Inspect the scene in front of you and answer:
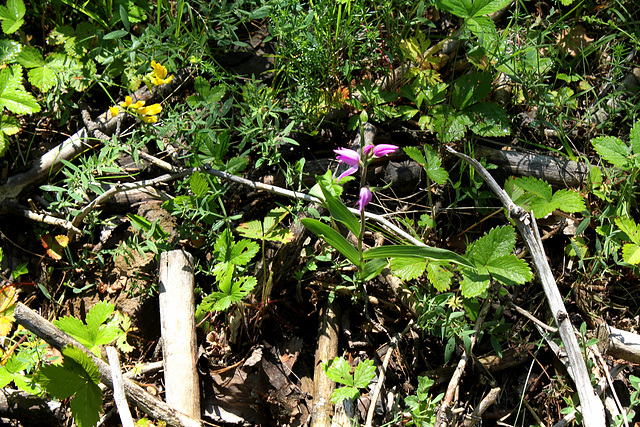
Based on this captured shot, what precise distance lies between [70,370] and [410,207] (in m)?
1.77

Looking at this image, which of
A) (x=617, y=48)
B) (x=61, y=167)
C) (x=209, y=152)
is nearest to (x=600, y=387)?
(x=617, y=48)

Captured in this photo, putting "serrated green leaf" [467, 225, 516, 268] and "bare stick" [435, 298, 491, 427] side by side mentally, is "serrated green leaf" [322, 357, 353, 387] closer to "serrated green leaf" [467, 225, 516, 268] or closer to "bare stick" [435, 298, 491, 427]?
"bare stick" [435, 298, 491, 427]

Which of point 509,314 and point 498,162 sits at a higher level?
point 498,162

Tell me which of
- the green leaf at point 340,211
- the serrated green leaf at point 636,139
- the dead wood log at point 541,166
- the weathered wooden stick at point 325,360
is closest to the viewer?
the green leaf at point 340,211

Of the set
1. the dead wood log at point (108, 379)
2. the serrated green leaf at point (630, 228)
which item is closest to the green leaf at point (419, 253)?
the serrated green leaf at point (630, 228)

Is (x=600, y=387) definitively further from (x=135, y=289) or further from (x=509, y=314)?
(x=135, y=289)

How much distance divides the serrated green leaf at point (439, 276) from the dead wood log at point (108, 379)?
1180mm

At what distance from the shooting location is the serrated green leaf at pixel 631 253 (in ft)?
6.89

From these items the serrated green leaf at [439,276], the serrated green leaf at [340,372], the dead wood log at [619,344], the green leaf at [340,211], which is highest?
the green leaf at [340,211]

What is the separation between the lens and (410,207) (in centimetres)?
252

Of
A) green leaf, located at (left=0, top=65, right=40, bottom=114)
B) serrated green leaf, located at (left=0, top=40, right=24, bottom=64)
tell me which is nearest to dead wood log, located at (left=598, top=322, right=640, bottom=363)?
green leaf, located at (left=0, top=65, right=40, bottom=114)

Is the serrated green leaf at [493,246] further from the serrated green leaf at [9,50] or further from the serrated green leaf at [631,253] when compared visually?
the serrated green leaf at [9,50]

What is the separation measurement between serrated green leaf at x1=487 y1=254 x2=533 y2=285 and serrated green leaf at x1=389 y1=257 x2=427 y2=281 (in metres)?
0.28

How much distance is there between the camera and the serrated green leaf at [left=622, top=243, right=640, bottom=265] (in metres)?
2.10
